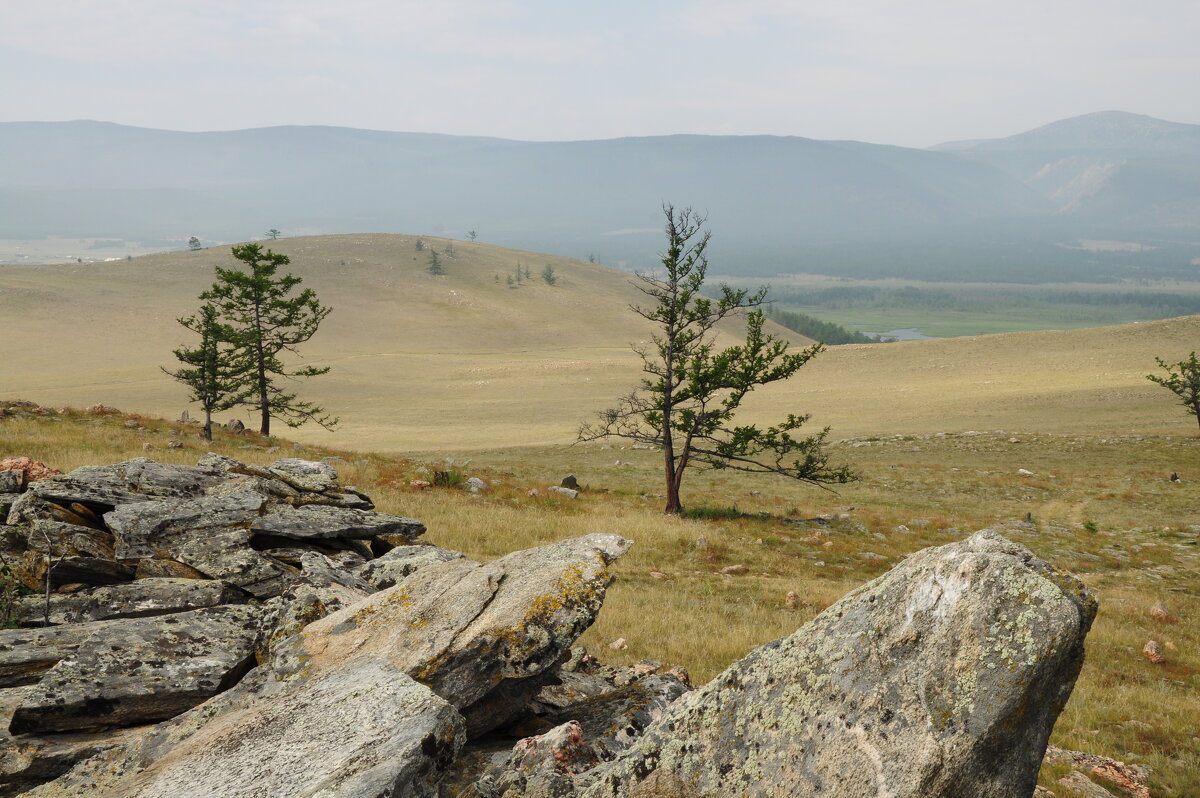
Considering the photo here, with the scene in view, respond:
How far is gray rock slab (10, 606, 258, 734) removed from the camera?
670cm

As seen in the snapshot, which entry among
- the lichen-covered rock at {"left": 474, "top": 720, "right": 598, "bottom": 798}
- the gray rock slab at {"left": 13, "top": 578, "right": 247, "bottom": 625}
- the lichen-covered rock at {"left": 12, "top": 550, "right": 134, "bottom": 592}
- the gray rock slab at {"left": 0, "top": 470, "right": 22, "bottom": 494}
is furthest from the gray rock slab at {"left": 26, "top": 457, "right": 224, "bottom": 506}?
the lichen-covered rock at {"left": 474, "top": 720, "right": 598, "bottom": 798}

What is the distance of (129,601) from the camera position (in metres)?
8.90

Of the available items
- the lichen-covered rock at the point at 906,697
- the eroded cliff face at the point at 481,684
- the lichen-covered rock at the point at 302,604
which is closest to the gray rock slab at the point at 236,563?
the eroded cliff face at the point at 481,684

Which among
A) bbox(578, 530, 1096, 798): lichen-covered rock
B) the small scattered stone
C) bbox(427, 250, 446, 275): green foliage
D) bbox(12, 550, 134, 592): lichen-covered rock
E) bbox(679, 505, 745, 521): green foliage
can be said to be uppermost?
bbox(427, 250, 446, 275): green foliage

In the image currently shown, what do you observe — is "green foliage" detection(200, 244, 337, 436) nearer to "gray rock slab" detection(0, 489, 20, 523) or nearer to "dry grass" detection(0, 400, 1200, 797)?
"dry grass" detection(0, 400, 1200, 797)

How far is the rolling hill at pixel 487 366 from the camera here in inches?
2375

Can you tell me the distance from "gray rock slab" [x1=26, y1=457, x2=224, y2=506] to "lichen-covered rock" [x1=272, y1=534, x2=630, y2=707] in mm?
6221

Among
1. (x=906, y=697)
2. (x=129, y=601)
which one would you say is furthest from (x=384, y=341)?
(x=906, y=697)

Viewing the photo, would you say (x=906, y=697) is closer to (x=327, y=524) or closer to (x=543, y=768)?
(x=543, y=768)

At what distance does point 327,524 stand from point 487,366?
91049mm

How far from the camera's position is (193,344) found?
108 meters

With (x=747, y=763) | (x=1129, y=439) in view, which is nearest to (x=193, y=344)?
(x=1129, y=439)

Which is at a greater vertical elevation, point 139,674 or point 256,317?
point 256,317

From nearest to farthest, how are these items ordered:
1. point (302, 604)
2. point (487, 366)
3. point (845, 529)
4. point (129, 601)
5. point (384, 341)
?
point (302, 604)
point (129, 601)
point (845, 529)
point (487, 366)
point (384, 341)
